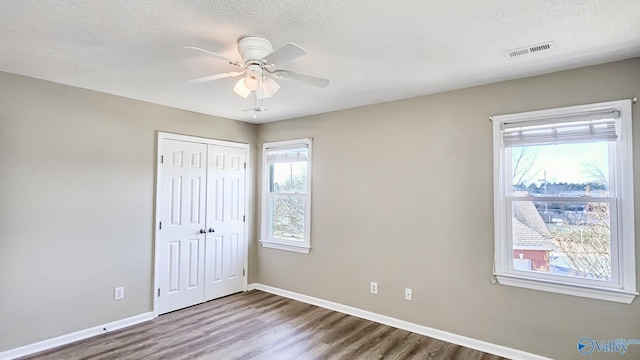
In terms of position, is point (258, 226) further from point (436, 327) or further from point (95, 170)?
point (436, 327)

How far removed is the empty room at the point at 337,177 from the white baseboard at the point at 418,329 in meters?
0.02

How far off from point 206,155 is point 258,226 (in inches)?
52.5

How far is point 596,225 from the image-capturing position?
262cm

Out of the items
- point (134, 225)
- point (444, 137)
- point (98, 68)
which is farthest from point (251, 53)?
point (134, 225)

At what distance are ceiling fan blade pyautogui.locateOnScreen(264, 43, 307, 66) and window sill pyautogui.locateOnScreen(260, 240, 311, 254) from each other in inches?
112

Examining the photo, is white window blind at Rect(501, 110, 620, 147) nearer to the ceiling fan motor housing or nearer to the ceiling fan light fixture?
the ceiling fan light fixture

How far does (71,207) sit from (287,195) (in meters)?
2.47

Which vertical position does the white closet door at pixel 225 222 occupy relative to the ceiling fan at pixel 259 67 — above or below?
below

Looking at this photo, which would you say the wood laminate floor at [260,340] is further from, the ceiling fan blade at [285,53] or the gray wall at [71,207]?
the ceiling fan blade at [285,53]

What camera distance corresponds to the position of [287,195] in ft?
15.5

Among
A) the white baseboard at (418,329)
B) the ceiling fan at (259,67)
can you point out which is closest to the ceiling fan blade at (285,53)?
the ceiling fan at (259,67)

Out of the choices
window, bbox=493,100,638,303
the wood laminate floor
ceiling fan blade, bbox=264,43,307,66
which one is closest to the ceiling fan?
ceiling fan blade, bbox=264,43,307,66

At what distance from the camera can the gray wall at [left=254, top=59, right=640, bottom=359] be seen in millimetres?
2676

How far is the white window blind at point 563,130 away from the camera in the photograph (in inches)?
101
